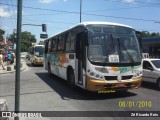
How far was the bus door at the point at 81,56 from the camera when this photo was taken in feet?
32.8

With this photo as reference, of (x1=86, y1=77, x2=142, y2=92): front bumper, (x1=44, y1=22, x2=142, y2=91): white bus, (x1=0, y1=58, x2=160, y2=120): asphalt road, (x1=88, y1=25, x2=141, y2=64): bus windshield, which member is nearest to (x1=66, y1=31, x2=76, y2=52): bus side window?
(x1=44, y1=22, x2=142, y2=91): white bus

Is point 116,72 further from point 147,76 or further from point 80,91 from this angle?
point 147,76

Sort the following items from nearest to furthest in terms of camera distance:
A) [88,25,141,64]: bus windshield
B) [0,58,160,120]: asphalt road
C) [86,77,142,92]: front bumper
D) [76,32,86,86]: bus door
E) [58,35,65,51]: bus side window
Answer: [0,58,160,120]: asphalt road
[86,77,142,92]: front bumper
[88,25,141,64]: bus windshield
[76,32,86,86]: bus door
[58,35,65,51]: bus side window

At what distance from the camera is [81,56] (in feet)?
33.6

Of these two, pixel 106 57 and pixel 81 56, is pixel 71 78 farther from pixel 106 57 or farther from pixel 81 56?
pixel 106 57

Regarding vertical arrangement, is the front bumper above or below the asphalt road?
above

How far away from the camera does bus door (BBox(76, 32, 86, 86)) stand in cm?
998

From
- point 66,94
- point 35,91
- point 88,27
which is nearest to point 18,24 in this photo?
point 88,27

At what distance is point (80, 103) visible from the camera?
9.11 m

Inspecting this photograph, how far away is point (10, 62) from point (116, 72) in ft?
90.8

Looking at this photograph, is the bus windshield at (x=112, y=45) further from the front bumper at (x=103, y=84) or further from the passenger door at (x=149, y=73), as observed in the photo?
the passenger door at (x=149, y=73)

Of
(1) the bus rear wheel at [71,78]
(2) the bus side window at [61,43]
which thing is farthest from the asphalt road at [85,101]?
(2) the bus side window at [61,43]

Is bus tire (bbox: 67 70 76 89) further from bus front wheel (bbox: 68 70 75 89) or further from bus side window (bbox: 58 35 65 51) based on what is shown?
bus side window (bbox: 58 35 65 51)

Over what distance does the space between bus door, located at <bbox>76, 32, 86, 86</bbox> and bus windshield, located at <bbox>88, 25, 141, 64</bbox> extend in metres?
0.35
